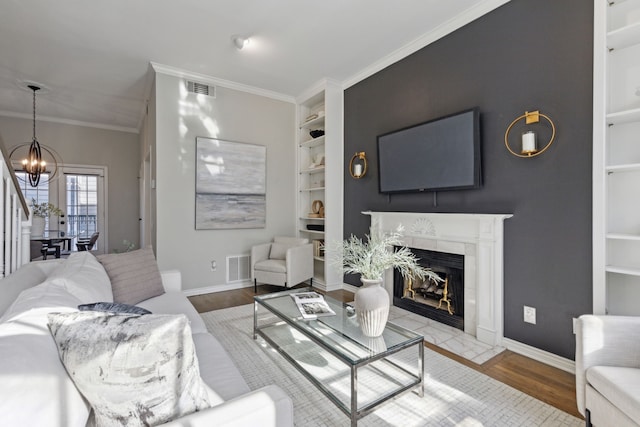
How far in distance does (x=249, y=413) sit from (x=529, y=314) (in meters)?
2.38

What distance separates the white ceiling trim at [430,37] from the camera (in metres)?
2.68

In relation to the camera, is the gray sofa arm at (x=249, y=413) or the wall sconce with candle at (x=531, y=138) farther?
the wall sconce with candle at (x=531, y=138)

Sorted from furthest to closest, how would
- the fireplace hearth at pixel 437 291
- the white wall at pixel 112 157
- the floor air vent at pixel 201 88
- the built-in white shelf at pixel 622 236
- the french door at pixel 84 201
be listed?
the french door at pixel 84 201
the white wall at pixel 112 157
the floor air vent at pixel 201 88
the fireplace hearth at pixel 437 291
the built-in white shelf at pixel 622 236

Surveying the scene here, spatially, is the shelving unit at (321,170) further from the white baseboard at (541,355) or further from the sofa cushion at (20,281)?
the sofa cushion at (20,281)

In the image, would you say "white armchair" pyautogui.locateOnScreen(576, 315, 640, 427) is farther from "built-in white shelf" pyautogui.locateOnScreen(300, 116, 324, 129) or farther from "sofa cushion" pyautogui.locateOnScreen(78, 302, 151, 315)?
"built-in white shelf" pyautogui.locateOnScreen(300, 116, 324, 129)

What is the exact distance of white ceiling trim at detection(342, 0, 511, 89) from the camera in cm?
268

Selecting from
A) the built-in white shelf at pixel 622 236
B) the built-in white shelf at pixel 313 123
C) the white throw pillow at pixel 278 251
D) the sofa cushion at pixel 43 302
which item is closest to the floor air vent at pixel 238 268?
the white throw pillow at pixel 278 251

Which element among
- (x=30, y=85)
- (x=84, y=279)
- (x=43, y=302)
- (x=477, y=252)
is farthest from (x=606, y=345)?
(x=30, y=85)

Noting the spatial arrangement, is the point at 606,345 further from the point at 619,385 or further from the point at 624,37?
the point at 624,37

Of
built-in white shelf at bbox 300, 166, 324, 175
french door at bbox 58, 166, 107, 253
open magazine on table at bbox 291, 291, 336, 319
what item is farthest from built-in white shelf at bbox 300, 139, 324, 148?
french door at bbox 58, 166, 107, 253

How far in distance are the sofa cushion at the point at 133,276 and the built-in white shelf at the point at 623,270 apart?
10.3 ft

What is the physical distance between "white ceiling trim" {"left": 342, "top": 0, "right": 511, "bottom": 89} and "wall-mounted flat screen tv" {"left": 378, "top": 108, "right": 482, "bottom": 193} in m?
0.86

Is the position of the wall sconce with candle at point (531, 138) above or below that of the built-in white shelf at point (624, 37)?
below

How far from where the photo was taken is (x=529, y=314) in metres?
2.39
